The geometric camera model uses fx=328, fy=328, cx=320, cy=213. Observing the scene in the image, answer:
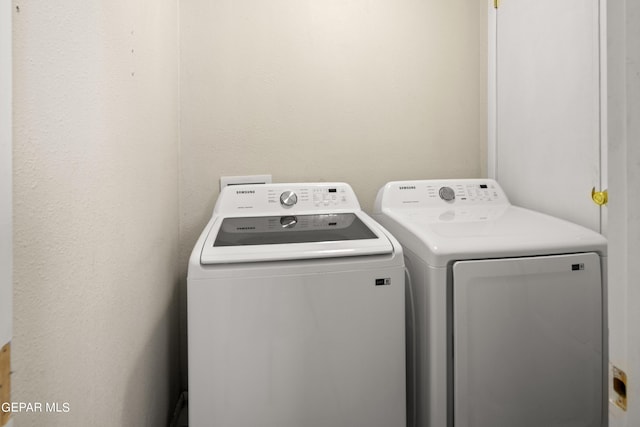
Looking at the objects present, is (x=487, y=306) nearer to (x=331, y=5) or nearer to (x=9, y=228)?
(x=9, y=228)

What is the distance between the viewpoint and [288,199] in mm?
1461

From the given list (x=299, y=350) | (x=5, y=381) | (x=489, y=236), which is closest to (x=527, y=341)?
(x=489, y=236)

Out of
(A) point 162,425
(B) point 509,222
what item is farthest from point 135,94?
(B) point 509,222

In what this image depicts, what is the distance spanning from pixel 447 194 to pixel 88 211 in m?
1.38

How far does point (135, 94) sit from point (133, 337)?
27.0 inches

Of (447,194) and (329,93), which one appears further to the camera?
(329,93)

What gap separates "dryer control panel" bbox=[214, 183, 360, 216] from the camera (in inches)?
57.1

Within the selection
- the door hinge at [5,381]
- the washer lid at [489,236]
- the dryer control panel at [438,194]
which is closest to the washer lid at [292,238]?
the washer lid at [489,236]

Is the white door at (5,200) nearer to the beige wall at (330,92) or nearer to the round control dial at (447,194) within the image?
the beige wall at (330,92)

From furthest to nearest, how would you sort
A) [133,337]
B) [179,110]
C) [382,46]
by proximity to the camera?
[382,46] < [179,110] < [133,337]

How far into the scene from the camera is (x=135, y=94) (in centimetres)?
94

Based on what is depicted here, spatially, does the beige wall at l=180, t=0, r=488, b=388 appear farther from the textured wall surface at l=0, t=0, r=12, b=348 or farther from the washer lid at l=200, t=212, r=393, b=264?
the textured wall surface at l=0, t=0, r=12, b=348

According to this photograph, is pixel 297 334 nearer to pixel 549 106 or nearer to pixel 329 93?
pixel 329 93

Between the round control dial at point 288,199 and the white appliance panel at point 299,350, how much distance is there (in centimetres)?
56
